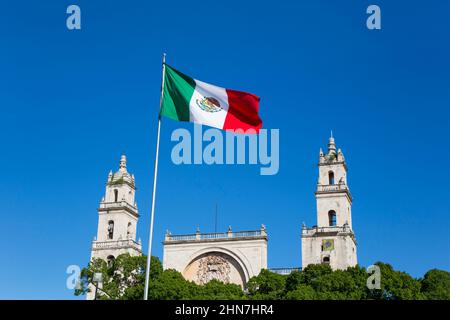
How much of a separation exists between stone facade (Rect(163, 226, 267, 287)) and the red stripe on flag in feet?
168

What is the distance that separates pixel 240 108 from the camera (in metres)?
26.0

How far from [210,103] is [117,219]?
6142cm

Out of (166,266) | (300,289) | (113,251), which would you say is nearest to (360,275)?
(300,289)

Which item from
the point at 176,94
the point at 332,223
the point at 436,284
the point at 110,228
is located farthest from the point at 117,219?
the point at 176,94

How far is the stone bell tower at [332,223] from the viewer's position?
245 ft

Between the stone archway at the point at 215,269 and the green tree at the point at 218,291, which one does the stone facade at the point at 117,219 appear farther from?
the green tree at the point at 218,291

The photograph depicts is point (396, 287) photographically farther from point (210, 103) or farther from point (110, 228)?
point (210, 103)

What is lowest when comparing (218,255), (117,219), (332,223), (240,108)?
(240,108)

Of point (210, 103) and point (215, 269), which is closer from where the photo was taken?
point (210, 103)

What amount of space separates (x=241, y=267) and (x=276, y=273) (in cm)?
783

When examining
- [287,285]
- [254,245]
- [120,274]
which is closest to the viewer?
[287,285]

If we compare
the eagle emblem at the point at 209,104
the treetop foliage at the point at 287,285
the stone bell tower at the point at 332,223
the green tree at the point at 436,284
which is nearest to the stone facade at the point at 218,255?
the treetop foliage at the point at 287,285
